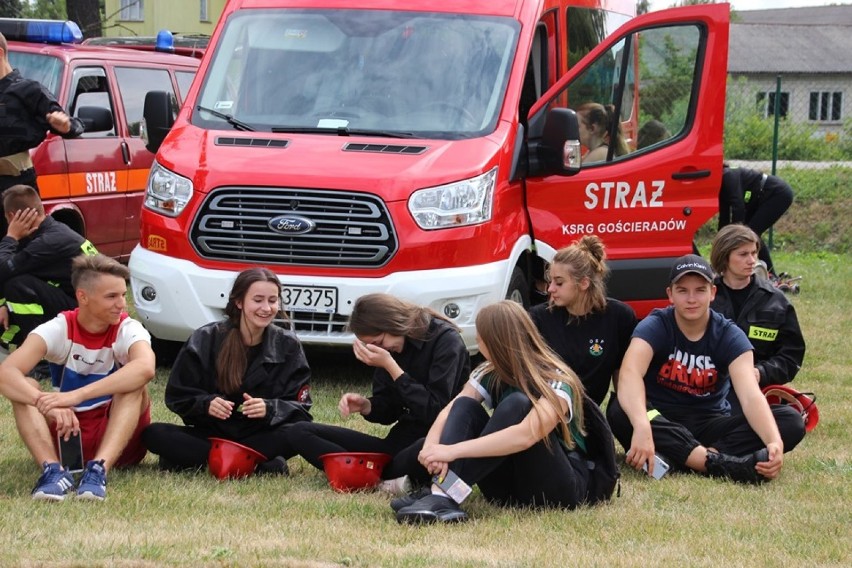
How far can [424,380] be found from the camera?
19.1ft

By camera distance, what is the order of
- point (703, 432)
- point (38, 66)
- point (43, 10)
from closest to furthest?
point (703, 432) → point (38, 66) → point (43, 10)

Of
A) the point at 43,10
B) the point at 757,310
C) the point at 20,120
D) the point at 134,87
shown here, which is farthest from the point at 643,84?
the point at 43,10

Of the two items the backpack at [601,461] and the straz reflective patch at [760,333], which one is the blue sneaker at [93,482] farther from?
the straz reflective patch at [760,333]

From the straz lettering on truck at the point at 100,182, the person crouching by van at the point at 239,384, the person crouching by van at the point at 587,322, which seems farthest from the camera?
the straz lettering on truck at the point at 100,182

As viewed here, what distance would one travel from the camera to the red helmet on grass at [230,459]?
230 inches

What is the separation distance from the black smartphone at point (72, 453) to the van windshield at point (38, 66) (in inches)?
213

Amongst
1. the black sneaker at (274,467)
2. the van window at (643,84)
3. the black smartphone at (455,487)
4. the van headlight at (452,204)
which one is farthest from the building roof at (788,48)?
the black smartphone at (455,487)

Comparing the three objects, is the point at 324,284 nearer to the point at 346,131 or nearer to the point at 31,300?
the point at 346,131

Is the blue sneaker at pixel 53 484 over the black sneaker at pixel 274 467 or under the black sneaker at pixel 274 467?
over

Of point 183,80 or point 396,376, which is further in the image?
point 183,80

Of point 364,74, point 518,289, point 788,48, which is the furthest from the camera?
point 788,48

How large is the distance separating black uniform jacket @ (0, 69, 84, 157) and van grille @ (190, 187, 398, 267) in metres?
1.40

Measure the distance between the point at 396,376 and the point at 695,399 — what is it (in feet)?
5.08

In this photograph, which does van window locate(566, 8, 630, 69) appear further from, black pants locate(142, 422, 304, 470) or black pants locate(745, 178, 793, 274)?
black pants locate(142, 422, 304, 470)
